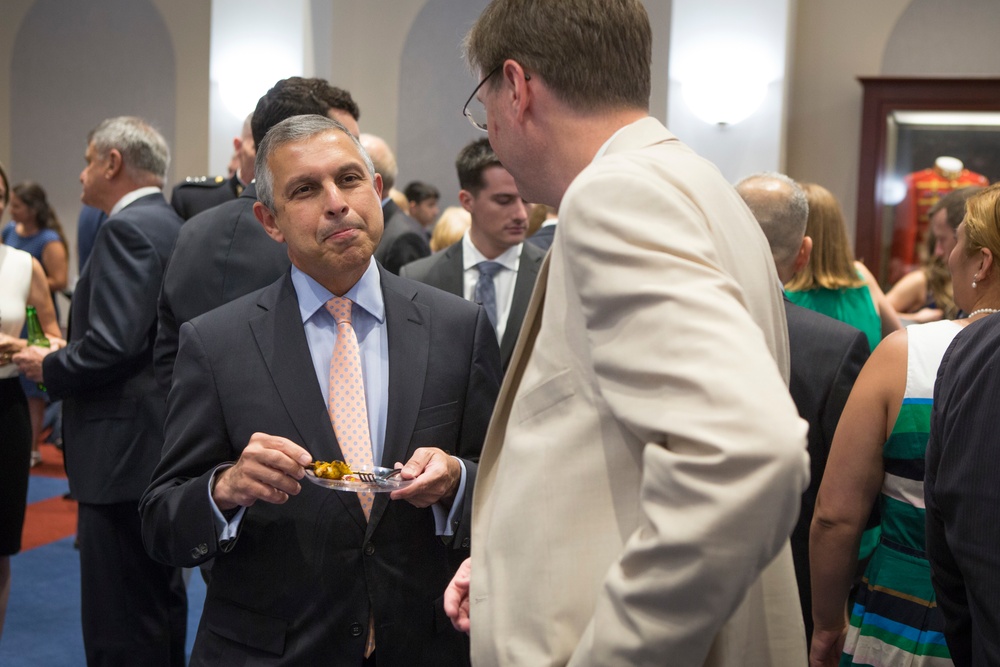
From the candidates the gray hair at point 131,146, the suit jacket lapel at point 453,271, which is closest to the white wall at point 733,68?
the suit jacket lapel at point 453,271

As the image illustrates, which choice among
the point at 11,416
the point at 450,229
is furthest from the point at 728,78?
the point at 11,416

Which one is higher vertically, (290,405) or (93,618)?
(290,405)

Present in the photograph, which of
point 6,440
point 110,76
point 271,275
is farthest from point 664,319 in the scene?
point 110,76

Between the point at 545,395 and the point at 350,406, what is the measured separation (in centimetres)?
77

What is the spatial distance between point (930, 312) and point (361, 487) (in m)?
4.10

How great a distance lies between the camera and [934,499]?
4.93 feet

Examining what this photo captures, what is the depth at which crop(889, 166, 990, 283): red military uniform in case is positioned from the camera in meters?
7.33

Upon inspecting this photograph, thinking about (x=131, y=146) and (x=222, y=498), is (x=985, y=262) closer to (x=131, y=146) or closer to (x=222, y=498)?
(x=222, y=498)

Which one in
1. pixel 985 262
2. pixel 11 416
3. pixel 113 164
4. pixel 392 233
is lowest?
pixel 11 416

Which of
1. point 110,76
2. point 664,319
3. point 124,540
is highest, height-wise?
point 110,76

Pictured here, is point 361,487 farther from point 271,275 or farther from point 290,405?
point 271,275

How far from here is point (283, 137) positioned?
191cm

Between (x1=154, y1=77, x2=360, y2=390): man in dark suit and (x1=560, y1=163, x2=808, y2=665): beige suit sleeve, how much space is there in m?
1.72

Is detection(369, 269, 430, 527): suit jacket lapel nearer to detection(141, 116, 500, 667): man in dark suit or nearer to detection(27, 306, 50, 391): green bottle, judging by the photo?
detection(141, 116, 500, 667): man in dark suit
